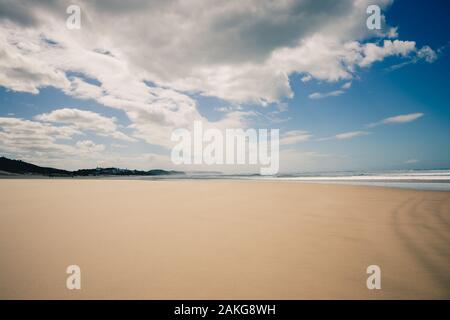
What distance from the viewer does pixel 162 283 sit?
2.80 metres

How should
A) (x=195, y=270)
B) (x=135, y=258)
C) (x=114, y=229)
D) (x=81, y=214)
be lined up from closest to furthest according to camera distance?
(x=195, y=270), (x=135, y=258), (x=114, y=229), (x=81, y=214)

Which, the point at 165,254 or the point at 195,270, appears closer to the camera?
the point at 195,270

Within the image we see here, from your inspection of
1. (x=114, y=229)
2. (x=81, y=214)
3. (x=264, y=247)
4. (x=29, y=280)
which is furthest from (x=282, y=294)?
(x=81, y=214)

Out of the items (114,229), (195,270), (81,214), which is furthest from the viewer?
(81,214)
